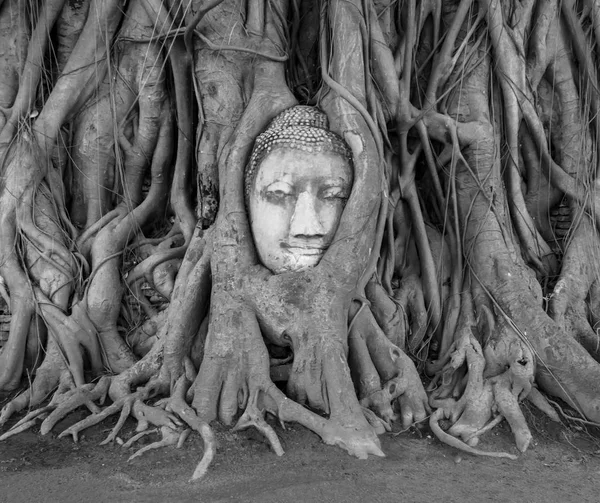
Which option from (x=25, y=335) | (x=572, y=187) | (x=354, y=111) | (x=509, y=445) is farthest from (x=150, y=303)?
A: (x=572, y=187)

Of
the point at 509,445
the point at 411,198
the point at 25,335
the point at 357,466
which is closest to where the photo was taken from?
the point at 357,466

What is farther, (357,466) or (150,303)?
(150,303)

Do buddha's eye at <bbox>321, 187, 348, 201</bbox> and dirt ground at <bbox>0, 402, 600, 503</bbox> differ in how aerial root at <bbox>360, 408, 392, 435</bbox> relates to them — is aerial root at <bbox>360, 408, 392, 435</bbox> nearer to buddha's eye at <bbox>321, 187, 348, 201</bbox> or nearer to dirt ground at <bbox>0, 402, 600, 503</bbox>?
dirt ground at <bbox>0, 402, 600, 503</bbox>

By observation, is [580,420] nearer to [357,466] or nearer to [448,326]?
[448,326]

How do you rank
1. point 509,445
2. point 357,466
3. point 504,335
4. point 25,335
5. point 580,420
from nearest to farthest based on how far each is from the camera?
point 357,466
point 509,445
point 580,420
point 504,335
point 25,335

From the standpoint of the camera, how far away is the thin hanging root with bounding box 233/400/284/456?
2.15 metres

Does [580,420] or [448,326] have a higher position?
[448,326]

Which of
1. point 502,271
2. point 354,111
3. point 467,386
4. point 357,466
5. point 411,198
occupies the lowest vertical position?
point 357,466

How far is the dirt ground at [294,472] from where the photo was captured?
1.88 metres

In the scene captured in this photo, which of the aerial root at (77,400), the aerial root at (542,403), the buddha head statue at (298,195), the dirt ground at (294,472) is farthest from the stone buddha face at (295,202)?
the aerial root at (542,403)

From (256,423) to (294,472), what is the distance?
0.31m

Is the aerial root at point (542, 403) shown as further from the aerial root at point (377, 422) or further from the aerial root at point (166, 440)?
the aerial root at point (166, 440)

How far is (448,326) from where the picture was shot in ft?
9.86

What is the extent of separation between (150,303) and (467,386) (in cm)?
186
